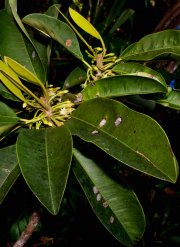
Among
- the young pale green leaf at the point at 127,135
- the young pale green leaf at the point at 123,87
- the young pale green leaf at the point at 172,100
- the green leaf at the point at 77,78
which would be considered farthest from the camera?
the green leaf at the point at 77,78

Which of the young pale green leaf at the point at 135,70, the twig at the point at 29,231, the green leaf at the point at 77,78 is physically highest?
the young pale green leaf at the point at 135,70

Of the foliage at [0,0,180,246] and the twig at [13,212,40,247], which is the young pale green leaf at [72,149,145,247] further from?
the twig at [13,212,40,247]

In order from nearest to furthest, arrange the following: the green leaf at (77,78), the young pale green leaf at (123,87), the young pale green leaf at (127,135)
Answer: the young pale green leaf at (127,135) → the young pale green leaf at (123,87) → the green leaf at (77,78)

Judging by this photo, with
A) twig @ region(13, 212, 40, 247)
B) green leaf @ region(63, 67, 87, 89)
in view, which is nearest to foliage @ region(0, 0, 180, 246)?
green leaf @ region(63, 67, 87, 89)

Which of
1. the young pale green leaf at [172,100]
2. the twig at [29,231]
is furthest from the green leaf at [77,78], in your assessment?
the twig at [29,231]

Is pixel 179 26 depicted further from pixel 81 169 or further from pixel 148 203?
pixel 148 203

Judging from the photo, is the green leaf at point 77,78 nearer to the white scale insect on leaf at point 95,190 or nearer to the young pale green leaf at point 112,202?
the young pale green leaf at point 112,202
